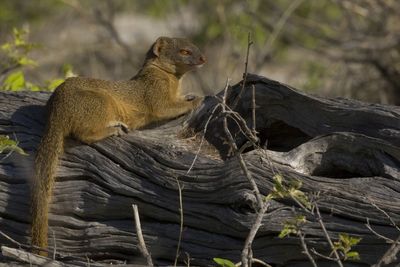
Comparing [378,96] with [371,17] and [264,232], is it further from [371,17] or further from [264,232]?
[264,232]

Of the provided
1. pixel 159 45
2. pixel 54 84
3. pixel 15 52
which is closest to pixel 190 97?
pixel 159 45

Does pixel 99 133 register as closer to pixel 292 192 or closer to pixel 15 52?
pixel 292 192

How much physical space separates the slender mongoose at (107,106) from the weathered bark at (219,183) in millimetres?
126

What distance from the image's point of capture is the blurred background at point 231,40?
9.92 m

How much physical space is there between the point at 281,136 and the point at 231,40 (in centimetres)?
579

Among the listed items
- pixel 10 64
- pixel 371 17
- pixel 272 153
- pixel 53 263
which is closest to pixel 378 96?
pixel 371 17

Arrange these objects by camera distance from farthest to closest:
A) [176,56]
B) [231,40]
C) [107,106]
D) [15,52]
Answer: [231,40] → [15,52] → [176,56] → [107,106]

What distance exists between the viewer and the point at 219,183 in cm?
486

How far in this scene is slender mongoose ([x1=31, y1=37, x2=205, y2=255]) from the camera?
502 cm

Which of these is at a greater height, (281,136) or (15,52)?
(15,52)

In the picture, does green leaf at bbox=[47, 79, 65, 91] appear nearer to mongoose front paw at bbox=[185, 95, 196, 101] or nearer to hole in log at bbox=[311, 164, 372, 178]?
mongoose front paw at bbox=[185, 95, 196, 101]

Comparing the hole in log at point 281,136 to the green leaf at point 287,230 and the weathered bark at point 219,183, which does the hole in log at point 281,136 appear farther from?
the green leaf at point 287,230

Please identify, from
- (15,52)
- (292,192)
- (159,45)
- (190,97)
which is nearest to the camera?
(292,192)

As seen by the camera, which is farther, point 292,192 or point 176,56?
point 176,56
